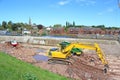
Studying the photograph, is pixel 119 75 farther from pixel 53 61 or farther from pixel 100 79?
pixel 53 61

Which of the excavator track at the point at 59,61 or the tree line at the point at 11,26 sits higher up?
the tree line at the point at 11,26

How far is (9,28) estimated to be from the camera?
9269 centimetres

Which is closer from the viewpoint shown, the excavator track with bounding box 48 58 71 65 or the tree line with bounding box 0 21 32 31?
the excavator track with bounding box 48 58 71 65

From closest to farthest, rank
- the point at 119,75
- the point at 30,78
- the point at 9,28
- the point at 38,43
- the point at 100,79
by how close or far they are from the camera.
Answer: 1. the point at 30,78
2. the point at 100,79
3. the point at 119,75
4. the point at 38,43
5. the point at 9,28

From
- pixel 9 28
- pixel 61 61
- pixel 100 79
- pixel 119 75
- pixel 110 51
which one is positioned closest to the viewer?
pixel 100 79

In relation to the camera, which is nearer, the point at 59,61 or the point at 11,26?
the point at 59,61

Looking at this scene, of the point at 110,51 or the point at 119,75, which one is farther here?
the point at 110,51

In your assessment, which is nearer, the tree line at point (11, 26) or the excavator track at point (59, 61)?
the excavator track at point (59, 61)

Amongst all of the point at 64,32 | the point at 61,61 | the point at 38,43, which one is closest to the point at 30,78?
the point at 61,61

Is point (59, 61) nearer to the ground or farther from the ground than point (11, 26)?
nearer to the ground

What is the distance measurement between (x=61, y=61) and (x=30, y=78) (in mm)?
14300

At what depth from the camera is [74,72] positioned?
722 inches

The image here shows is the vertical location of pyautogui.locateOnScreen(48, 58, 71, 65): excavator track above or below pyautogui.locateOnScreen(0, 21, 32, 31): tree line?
below

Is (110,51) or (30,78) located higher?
(30,78)
